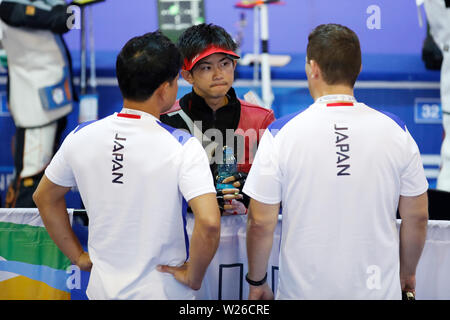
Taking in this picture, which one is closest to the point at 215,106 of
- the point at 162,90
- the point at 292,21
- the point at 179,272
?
the point at 162,90

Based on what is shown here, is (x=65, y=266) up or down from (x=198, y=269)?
down

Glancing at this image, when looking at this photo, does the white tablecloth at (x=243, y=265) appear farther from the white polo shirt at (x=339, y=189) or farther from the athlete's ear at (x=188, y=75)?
the athlete's ear at (x=188, y=75)

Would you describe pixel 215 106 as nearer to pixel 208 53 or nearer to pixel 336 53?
pixel 208 53

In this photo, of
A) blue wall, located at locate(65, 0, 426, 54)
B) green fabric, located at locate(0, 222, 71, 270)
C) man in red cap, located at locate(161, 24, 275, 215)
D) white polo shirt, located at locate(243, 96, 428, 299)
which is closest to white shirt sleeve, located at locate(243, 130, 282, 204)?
white polo shirt, located at locate(243, 96, 428, 299)

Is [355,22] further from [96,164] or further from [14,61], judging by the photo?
[96,164]

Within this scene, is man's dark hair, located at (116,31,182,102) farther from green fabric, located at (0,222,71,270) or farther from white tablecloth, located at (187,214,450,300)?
green fabric, located at (0,222,71,270)

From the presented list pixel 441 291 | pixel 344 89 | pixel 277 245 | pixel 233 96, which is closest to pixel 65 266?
pixel 277 245

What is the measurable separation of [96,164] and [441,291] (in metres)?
1.45

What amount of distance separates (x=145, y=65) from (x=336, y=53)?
1.91 ft

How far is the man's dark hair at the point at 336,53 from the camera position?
1.58m

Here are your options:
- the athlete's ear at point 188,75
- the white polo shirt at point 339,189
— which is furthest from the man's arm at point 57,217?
the athlete's ear at point 188,75

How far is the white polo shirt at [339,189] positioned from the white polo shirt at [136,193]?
0.24 m

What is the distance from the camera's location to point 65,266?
2.09 m

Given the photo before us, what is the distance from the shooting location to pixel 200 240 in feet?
5.05
